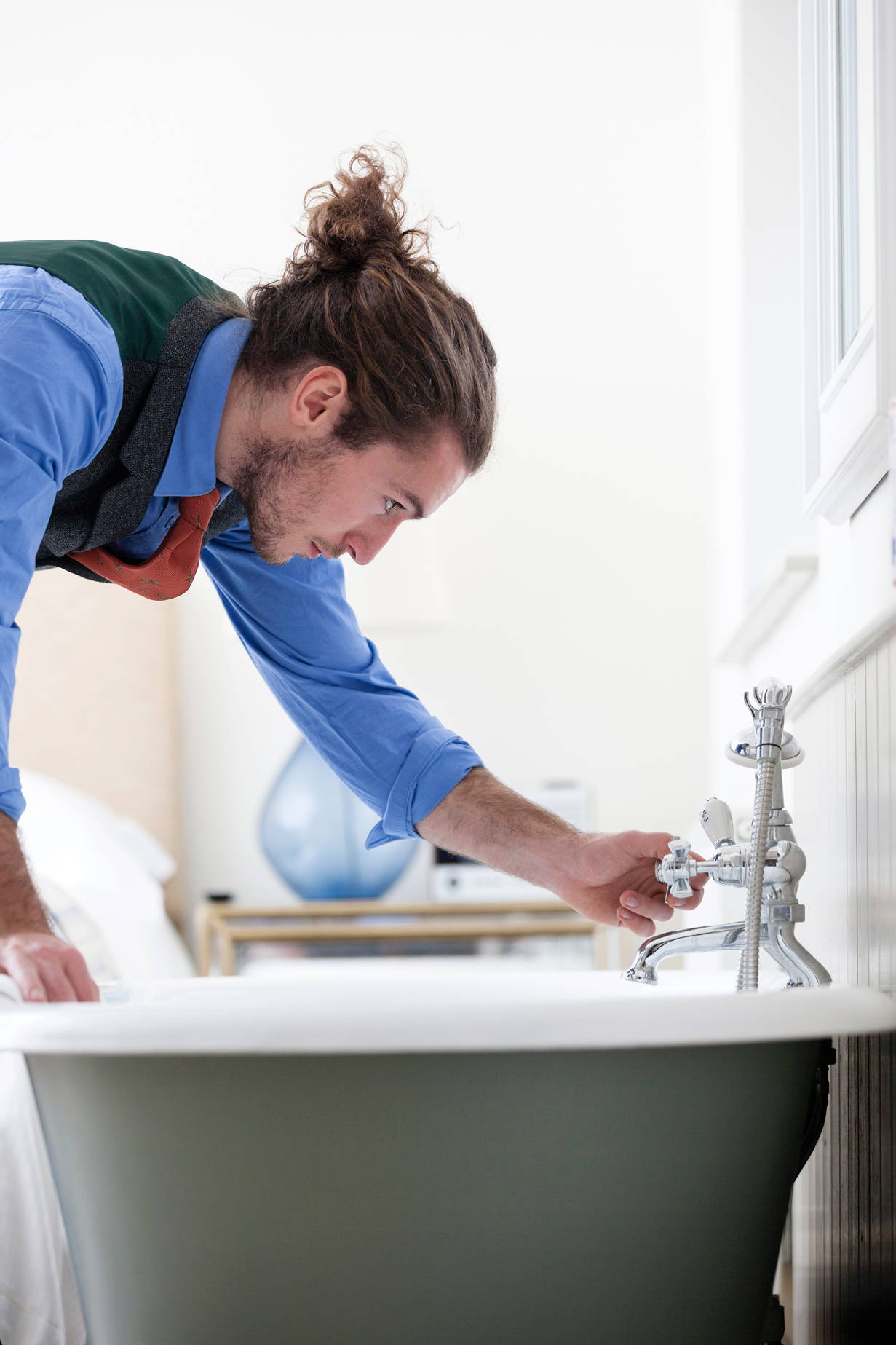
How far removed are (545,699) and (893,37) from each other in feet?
7.53

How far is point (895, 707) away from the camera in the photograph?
82cm

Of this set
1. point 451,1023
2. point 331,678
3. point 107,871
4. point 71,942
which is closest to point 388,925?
point 107,871

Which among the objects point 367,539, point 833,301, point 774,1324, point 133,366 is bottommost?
point 774,1324

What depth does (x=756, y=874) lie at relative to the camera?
922 mm

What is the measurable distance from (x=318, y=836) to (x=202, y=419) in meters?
1.80

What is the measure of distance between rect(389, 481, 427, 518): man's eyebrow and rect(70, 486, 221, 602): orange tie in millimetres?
174

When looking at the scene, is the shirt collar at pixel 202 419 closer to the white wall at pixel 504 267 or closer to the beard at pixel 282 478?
the beard at pixel 282 478

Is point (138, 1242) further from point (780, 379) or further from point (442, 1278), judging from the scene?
point (780, 379)

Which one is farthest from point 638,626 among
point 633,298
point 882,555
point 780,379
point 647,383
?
point 882,555

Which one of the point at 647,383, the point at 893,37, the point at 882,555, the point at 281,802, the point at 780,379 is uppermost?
the point at 647,383

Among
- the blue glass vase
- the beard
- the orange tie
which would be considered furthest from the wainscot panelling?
the blue glass vase

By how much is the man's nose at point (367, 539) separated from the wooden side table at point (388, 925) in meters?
1.56

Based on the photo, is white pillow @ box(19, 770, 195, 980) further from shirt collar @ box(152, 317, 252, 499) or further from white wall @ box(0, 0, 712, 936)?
shirt collar @ box(152, 317, 252, 499)

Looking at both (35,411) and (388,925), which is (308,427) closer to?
(35,411)
